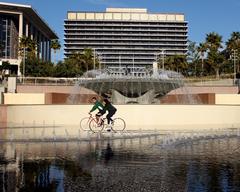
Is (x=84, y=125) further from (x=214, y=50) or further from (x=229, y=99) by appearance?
(x=214, y=50)

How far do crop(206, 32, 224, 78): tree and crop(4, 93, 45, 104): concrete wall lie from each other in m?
53.3

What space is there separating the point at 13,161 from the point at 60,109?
15.5 meters

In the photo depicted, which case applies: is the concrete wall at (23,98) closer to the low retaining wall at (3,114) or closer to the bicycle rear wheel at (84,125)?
the low retaining wall at (3,114)

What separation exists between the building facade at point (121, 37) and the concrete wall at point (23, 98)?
11260cm

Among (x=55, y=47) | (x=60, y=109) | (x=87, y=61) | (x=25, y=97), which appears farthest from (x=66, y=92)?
(x=55, y=47)

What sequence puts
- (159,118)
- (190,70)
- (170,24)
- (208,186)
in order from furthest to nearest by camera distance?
(170,24)
(190,70)
(159,118)
(208,186)

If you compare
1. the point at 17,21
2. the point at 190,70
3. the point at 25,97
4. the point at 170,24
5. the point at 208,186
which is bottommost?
the point at 208,186

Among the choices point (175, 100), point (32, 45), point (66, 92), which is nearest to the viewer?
point (175, 100)

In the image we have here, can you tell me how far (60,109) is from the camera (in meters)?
24.9

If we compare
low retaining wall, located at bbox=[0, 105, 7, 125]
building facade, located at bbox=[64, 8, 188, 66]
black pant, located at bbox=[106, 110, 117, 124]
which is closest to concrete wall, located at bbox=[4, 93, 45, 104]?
low retaining wall, located at bbox=[0, 105, 7, 125]

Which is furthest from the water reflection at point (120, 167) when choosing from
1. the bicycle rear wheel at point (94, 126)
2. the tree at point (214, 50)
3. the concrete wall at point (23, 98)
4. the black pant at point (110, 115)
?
the tree at point (214, 50)

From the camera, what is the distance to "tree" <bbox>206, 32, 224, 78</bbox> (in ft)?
296

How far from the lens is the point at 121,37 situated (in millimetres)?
156750

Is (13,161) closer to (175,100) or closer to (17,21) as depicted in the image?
(175,100)
